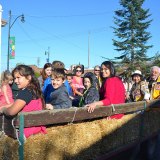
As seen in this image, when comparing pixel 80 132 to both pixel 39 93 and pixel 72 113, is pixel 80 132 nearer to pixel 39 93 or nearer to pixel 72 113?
pixel 72 113

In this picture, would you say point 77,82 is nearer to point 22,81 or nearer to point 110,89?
point 110,89

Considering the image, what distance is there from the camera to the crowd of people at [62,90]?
4.12 m

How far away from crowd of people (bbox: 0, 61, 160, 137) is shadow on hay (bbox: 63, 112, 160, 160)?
1.24 feet

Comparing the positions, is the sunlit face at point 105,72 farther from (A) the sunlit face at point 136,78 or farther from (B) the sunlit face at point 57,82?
(A) the sunlit face at point 136,78

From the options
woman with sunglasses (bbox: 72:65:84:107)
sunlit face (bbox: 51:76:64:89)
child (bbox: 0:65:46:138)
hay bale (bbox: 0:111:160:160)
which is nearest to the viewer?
child (bbox: 0:65:46:138)

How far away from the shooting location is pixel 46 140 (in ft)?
13.8

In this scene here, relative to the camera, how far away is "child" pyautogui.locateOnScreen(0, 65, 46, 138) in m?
3.83

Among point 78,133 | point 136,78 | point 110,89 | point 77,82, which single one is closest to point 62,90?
point 110,89

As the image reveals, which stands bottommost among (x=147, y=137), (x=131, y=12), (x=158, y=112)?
(x=147, y=137)

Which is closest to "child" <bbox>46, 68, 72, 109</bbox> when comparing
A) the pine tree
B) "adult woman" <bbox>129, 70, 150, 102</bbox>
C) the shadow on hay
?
the shadow on hay

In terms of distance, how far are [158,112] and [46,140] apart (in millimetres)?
3761

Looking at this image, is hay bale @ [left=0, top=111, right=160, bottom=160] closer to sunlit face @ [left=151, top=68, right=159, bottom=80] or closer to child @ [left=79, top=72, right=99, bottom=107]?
child @ [left=79, top=72, right=99, bottom=107]

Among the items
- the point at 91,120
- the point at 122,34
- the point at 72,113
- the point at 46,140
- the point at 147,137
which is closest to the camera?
the point at 46,140

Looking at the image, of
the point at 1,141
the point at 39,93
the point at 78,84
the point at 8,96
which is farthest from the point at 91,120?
the point at 78,84
